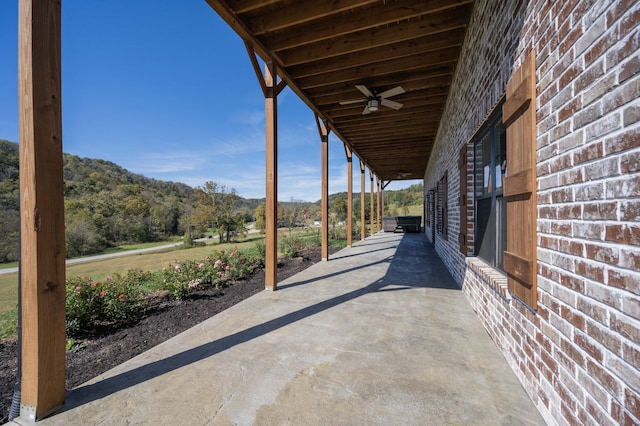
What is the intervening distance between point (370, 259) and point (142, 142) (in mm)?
18064

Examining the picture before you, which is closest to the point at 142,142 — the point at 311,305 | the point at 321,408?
the point at 311,305

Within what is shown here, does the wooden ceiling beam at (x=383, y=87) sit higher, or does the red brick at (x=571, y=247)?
the wooden ceiling beam at (x=383, y=87)

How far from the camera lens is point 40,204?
4.96 ft

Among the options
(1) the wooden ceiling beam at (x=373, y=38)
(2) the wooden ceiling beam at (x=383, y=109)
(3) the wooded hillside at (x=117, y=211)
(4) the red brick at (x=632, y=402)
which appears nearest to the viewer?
(4) the red brick at (x=632, y=402)

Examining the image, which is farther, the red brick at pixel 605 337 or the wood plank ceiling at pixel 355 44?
the wood plank ceiling at pixel 355 44

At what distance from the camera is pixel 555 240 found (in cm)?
139

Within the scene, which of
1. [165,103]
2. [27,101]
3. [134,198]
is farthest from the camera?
[134,198]

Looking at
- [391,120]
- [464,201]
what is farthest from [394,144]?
[464,201]

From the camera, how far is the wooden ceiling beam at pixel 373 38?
338cm

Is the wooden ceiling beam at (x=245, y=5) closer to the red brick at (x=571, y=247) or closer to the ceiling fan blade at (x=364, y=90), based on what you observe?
the ceiling fan blade at (x=364, y=90)

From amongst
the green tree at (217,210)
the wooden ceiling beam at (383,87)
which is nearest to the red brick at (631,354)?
the wooden ceiling beam at (383,87)

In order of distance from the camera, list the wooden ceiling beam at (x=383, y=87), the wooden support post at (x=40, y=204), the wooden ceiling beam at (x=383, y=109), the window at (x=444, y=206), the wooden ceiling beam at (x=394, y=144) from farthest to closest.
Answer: the wooden ceiling beam at (x=394, y=144) → the wooden ceiling beam at (x=383, y=109) → the window at (x=444, y=206) → the wooden ceiling beam at (x=383, y=87) → the wooden support post at (x=40, y=204)

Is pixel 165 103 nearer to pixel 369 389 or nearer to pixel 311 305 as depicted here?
pixel 311 305

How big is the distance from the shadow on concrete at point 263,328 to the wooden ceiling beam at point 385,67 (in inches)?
139
